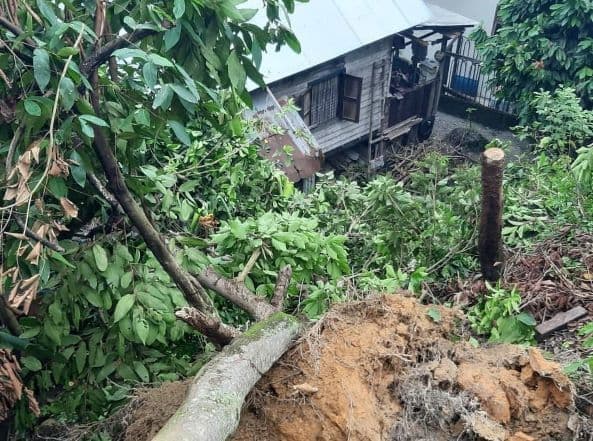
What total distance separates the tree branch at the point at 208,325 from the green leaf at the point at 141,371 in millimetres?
764

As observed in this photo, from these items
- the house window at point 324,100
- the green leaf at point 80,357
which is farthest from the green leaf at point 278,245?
the house window at point 324,100

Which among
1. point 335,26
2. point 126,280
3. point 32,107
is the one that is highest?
point 32,107

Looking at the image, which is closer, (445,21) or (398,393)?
(398,393)

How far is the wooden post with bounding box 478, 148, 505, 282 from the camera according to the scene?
195 inches

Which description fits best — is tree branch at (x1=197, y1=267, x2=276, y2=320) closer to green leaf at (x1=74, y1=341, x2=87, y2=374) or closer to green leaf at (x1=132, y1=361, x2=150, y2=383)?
green leaf at (x1=132, y1=361, x2=150, y2=383)

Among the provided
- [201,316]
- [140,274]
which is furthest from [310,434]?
[140,274]

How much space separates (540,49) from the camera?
11648mm

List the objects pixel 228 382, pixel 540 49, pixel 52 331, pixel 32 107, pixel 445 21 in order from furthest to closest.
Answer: pixel 445 21 < pixel 540 49 < pixel 52 331 < pixel 228 382 < pixel 32 107

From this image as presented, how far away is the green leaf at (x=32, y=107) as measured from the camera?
8.39 ft

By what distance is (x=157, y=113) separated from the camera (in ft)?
10.5

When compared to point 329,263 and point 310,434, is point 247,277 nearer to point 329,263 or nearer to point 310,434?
point 329,263

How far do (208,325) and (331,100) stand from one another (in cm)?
981

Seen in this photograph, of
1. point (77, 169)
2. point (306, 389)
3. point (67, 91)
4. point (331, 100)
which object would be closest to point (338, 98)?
point (331, 100)

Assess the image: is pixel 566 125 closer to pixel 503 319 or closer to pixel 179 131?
pixel 503 319
